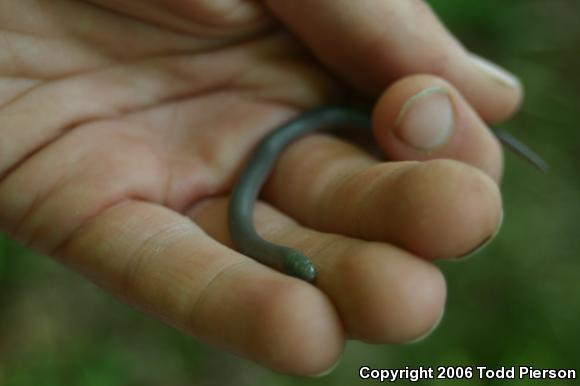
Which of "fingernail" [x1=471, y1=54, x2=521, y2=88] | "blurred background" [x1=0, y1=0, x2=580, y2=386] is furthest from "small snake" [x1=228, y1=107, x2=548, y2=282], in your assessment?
"blurred background" [x1=0, y1=0, x2=580, y2=386]

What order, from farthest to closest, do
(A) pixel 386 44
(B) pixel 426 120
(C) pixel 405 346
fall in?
(C) pixel 405 346 → (A) pixel 386 44 → (B) pixel 426 120

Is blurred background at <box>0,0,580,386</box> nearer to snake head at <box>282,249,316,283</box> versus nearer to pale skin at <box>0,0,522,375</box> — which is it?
pale skin at <box>0,0,522,375</box>

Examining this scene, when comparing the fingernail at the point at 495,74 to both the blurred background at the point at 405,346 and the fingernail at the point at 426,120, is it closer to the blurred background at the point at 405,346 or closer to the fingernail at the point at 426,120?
the fingernail at the point at 426,120

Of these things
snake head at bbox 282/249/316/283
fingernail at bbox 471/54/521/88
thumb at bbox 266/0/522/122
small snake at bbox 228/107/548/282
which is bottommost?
small snake at bbox 228/107/548/282

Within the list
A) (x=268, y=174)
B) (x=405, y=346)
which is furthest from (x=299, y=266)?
(x=405, y=346)

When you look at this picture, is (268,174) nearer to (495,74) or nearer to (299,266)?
(299,266)

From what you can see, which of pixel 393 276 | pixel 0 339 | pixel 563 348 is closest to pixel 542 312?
pixel 563 348
